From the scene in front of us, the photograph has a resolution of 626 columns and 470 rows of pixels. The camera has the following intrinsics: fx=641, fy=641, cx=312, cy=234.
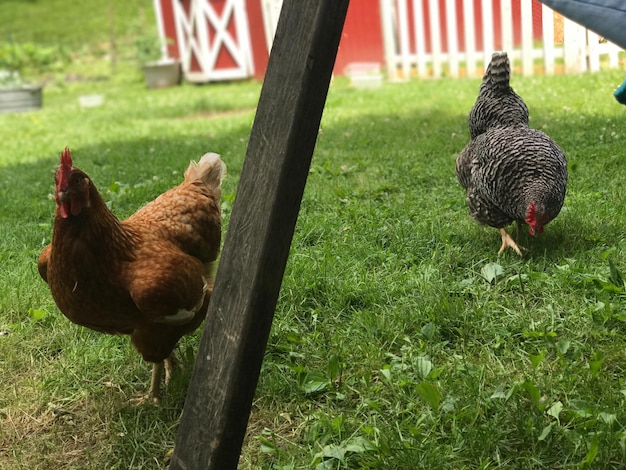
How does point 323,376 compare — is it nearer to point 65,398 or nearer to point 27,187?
point 65,398

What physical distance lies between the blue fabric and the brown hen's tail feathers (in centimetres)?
185

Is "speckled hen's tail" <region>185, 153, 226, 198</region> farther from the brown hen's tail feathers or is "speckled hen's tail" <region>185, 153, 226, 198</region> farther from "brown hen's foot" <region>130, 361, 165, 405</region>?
"brown hen's foot" <region>130, 361, 165, 405</region>

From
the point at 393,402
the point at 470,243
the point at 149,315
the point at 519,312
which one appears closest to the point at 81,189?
the point at 149,315

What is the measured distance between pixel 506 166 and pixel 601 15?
178 cm

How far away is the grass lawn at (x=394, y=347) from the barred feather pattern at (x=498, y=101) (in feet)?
2.03

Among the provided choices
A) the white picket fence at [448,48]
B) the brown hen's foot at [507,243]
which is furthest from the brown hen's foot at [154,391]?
the white picket fence at [448,48]

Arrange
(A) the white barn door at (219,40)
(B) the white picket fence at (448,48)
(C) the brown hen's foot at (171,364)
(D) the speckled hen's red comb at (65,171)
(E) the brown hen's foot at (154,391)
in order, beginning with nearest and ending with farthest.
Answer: (D) the speckled hen's red comb at (65,171) → (E) the brown hen's foot at (154,391) → (C) the brown hen's foot at (171,364) → (B) the white picket fence at (448,48) → (A) the white barn door at (219,40)

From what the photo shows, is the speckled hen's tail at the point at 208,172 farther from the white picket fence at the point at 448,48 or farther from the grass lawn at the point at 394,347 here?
the white picket fence at the point at 448,48

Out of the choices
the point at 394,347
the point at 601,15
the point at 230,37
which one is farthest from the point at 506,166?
the point at 230,37

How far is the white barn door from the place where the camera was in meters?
13.5

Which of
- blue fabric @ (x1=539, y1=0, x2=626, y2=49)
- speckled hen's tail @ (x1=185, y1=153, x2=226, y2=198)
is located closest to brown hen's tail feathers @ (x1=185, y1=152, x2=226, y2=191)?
speckled hen's tail @ (x1=185, y1=153, x2=226, y2=198)

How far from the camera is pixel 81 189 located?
7.49ft

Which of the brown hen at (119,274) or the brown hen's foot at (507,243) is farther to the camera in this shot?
the brown hen's foot at (507,243)

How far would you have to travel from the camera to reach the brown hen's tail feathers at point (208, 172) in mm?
3039
